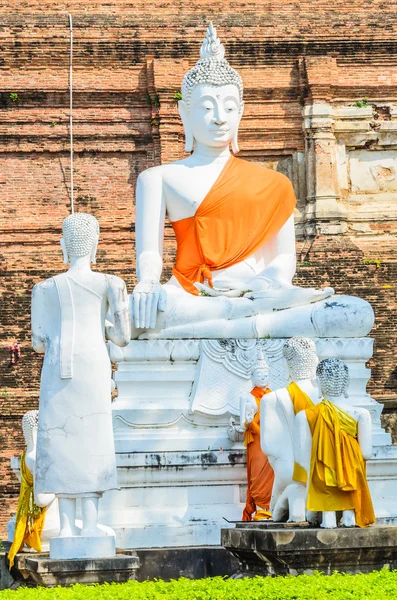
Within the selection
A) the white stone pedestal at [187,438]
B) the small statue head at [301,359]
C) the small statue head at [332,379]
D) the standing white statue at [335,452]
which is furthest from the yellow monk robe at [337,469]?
the white stone pedestal at [187,438]

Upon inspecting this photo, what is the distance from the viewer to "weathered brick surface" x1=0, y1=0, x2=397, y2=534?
2173 cm

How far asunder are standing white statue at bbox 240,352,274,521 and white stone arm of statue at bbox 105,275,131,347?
57.3 inches

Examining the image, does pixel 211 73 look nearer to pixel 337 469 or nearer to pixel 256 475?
pixel 256 475

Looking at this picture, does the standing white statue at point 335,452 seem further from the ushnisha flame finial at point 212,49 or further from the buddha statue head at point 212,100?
the ushnisha flame finial at point 212,49

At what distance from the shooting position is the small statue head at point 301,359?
28.4 feet

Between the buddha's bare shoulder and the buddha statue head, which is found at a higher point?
the buddha statue head

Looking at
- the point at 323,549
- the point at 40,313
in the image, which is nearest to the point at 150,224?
the point at 40,313

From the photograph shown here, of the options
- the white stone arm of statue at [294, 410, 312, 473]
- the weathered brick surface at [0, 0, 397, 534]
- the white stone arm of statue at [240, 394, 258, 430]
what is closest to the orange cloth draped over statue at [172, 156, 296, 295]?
the white stone arm of statue at [240, 394, 258, 430]

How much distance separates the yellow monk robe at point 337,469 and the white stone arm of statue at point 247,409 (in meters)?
1.68

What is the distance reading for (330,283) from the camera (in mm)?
19422

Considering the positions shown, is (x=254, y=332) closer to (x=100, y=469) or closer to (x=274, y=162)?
(x=100, y=469)

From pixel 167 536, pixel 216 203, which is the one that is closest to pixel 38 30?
pixel 216 203

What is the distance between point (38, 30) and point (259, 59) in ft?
11.4

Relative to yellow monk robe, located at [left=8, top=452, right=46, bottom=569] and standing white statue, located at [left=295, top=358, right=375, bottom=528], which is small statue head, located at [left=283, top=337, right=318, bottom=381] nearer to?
standing white statue, located at [left=295, top=358, right=375, bottom=528]
